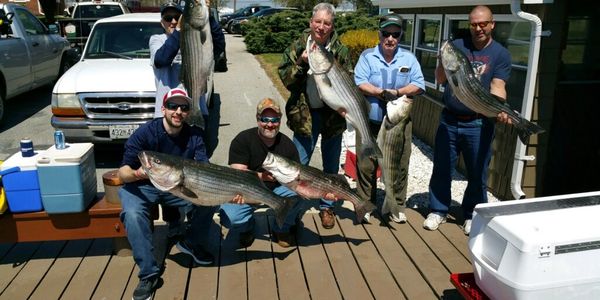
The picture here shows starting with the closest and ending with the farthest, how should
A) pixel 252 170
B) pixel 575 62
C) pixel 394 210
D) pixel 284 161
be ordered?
pixel 284 161 → pixel 252 170 → pixel 394 210 → pixel 575 62

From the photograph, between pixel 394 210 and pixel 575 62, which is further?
pixel 575 62

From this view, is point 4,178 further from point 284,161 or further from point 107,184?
point 284,161

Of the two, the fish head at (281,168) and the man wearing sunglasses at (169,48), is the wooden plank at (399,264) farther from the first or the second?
the man wearing sunglasses at (169,48)

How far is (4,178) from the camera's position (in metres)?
3.98

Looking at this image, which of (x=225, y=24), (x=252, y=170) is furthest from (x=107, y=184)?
(x=225, y=24)

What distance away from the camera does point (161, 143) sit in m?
3.97

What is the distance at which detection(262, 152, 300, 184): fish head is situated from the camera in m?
3.79

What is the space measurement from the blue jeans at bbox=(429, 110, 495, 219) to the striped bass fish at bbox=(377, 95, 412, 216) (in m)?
0.46

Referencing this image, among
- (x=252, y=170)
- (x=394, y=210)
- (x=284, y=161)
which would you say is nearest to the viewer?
(x=284, y=161)

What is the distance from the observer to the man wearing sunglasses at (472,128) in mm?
4414

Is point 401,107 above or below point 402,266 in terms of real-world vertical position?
above

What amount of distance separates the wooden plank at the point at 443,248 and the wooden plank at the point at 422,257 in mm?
36

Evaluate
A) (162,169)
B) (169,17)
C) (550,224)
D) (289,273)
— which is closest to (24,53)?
(169,17)

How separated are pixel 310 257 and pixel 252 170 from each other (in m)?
0.97
